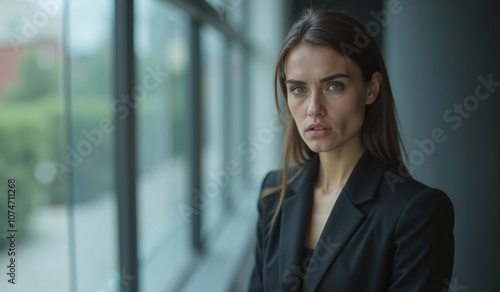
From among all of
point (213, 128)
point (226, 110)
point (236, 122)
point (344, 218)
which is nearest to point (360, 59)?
point (344, 218)

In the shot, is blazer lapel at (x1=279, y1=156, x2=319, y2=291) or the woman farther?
blazer lapel at (x1=279, y1=156, x2=319, y2=291)

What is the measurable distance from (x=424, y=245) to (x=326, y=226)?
11.0 inches

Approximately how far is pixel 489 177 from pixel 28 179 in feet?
5.55

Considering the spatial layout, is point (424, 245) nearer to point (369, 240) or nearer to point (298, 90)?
point (369, 240)

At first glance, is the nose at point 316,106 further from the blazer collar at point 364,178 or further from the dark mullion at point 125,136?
the dark mullion at point 125,136

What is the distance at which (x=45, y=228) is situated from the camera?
144cm

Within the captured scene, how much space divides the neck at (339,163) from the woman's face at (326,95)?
0.07 meters

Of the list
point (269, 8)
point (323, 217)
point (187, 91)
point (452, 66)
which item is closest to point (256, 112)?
point (269, 8)

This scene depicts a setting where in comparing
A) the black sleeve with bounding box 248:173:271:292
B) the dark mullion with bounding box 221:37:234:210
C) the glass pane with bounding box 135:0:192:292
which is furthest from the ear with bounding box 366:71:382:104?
the dark mullion with bounding box 221:37:234:210

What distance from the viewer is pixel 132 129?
1751 millimetres

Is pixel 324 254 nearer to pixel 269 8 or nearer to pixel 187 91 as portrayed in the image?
pixel 187 91

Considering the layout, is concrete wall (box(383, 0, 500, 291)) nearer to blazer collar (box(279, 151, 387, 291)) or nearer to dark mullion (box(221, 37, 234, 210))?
blazer collar (box(279, 151, 387, 291))

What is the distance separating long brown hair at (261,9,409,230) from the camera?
4.02 ft

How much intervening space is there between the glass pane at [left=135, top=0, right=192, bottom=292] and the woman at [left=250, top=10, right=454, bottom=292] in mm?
1073
